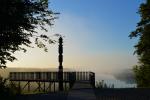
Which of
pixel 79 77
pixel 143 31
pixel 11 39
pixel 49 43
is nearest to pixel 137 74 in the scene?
pixel 143 31

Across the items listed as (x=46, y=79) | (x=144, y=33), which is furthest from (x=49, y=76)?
(x=144, y=33)

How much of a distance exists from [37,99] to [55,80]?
17533 millimetres

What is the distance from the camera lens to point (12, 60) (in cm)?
3484

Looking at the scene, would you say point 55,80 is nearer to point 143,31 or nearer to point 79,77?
point 79,77

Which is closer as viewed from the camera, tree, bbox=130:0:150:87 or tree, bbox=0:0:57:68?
tree, bbox=0:0:57:68

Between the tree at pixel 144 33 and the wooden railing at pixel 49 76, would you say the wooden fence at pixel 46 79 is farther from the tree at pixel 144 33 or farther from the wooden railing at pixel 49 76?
the tree at pixel 144 33

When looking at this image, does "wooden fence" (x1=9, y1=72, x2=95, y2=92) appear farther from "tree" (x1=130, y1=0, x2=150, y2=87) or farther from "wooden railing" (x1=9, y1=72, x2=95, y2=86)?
"tree" (x1=130, y1=0, x2=150, y2=87)

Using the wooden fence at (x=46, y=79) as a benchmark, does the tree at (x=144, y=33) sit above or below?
above

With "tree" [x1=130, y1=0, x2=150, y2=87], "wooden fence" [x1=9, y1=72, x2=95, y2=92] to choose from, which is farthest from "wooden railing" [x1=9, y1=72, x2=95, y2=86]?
"tree" [x1=130, y1=0, x2=150, y2=87]

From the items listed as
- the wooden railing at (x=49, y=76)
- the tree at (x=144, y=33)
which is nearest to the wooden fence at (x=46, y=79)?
the wooden railing at (x=49, y=76)

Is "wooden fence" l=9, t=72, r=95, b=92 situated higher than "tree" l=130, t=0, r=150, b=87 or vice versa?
"tree" l=130, t=0, r=150, b=87

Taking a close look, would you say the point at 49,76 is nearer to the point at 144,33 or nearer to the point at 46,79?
the point at 46,79

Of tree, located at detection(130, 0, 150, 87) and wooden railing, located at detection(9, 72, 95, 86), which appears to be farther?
tree, located at detection(130, 0, 150, 87)

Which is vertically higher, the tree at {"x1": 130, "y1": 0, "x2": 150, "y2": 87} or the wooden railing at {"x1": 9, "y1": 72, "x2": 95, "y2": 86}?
the tree at {"x1": 130, "y1": 0, "x2": 150, "y2": 87}
